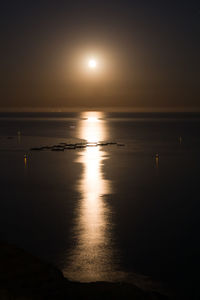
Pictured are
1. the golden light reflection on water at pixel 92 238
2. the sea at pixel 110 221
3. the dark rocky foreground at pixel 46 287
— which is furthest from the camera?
the sea at pixel 110 221

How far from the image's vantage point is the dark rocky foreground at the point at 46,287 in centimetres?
1556

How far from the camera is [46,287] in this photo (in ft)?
53.3

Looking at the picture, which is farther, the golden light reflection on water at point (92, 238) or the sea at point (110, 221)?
the sea at point (110, 221)

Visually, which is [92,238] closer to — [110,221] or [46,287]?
[110,221]

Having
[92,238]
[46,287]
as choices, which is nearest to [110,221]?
[92,238]

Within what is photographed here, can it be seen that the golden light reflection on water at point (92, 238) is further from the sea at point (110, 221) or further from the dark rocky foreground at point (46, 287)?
the dark rocky foreground at point (46, 287)

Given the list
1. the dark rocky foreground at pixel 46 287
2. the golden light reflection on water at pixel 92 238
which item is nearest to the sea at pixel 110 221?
the golden light reflection on water at pixel 92 238

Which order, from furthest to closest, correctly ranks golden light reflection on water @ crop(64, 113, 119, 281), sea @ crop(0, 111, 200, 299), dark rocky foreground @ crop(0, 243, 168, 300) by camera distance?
sea @ crop(0, 111, 200, 299) → golden light reflection on water @ crop(64, 113, 119, 281) → dark rocky foreground @ crop(0, 243, 168, 300)

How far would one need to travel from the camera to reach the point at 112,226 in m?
27.8

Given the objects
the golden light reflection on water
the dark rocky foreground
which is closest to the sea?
the golden light reflection on water

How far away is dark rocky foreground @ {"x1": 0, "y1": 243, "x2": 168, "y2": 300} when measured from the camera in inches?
613

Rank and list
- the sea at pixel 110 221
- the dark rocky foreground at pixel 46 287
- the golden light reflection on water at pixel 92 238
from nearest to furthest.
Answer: the dark rocky foreground at pixel 46 287 → the golden light reflection on water at pixel 92 238 → the sea at pixel 110 221

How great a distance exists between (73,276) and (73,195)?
19258mm

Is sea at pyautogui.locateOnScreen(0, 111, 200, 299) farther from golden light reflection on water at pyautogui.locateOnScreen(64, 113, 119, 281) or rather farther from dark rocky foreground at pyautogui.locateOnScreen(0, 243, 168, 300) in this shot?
dark rocky foreground at pyautogui.locateOnScreen(0, 243, 168, 300)
